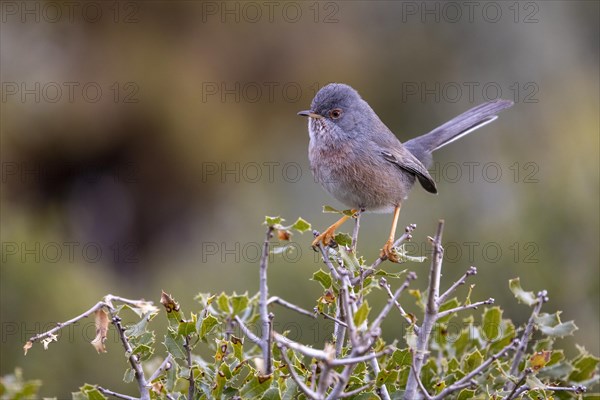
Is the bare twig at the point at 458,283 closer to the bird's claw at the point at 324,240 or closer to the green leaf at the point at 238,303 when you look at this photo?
the bird's claw at the point at 324,240

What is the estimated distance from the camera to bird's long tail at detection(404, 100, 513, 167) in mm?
5027

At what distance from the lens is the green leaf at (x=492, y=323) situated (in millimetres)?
2746

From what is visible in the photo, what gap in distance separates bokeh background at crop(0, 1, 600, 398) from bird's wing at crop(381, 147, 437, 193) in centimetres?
142

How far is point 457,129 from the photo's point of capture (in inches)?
200

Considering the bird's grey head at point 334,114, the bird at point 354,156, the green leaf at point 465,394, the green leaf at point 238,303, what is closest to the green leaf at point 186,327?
the green leaf at point 238,303

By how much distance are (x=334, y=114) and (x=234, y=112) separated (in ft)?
21.5

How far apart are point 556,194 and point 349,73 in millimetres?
6202

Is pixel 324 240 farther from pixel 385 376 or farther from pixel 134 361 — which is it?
pixel 134 361

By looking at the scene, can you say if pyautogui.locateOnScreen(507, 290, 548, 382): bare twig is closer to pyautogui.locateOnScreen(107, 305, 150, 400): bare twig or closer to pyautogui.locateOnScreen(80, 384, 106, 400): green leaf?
pyautogui.locateOnScreen(107, 305, 150, 400): bare twig

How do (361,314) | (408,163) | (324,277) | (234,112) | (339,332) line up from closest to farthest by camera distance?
(361,314) < (339,332) < (324,277) < (408,163) < (234,112)

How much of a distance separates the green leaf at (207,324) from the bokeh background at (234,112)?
3.78m

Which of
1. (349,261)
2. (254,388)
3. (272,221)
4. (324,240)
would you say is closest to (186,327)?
(254,388)

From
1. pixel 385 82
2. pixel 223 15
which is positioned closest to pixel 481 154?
pixel 385 82

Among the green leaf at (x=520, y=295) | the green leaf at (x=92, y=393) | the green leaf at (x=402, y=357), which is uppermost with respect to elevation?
the green leaf at (x=520, y=295)
